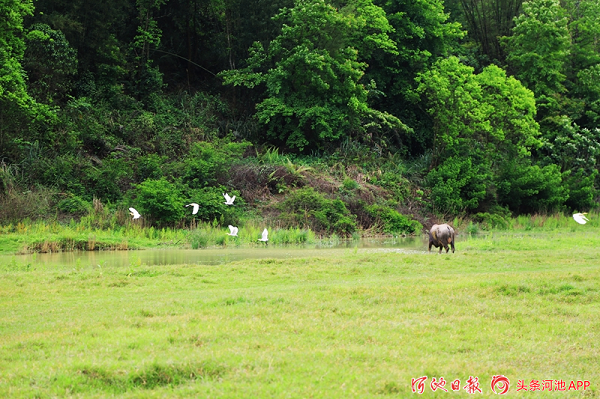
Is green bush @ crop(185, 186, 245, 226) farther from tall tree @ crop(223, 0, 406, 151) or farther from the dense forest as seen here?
tall tree @ crop(223, 0, 406, 151)

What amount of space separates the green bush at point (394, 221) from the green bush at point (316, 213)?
4.43 feet

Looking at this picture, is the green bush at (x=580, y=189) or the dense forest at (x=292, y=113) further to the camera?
the green bush at (x=580, y=189)

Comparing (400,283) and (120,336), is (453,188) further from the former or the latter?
(120,336)

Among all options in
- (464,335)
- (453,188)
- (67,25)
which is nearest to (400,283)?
(464,335)

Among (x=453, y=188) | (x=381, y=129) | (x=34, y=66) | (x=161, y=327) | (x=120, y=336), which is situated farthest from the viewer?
(x=381, y=129)

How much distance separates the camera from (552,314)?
11.0m

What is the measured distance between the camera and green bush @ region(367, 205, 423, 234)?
3186 centimetres

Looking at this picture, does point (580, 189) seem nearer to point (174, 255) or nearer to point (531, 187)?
point (531, 187)

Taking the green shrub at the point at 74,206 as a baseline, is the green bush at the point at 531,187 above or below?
above

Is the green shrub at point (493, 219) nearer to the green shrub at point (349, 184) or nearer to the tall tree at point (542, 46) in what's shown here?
the green shrub at point (349, 184)

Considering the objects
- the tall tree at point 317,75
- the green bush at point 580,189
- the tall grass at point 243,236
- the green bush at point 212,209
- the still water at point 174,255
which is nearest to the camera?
the still water at point 174,255

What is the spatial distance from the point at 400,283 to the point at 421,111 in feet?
101

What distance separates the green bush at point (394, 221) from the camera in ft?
105

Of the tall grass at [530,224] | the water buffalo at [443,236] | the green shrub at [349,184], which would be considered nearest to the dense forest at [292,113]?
the green shrub at [349,184]
